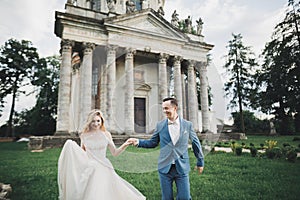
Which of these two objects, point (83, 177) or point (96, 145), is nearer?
point (83, 177)

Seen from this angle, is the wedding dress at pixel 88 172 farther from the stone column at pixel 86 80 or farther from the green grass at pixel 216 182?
the stone column at pixel 86 80

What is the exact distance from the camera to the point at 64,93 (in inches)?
682

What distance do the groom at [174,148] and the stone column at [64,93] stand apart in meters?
15.0

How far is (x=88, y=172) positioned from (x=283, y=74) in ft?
82.5

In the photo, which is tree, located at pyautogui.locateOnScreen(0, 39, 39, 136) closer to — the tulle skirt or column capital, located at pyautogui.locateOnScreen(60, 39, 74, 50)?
column capital, located at pyautogui.locateOnScreen(60, 39, 74, 50)

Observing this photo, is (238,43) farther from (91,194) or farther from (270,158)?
(91,194)

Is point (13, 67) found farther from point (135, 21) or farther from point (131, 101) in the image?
point (131, 101)

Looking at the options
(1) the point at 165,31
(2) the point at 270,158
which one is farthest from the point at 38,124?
(2) the point at 270,158

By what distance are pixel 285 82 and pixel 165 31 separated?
1573cm

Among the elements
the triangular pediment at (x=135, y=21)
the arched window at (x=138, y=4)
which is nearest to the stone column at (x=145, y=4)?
the arched window at (x=138, y=4)

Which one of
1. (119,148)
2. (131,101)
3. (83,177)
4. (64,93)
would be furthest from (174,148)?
(64,93)

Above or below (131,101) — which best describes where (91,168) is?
below

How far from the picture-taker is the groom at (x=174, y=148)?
9.50 ft

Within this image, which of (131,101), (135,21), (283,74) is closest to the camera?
(131,101)
